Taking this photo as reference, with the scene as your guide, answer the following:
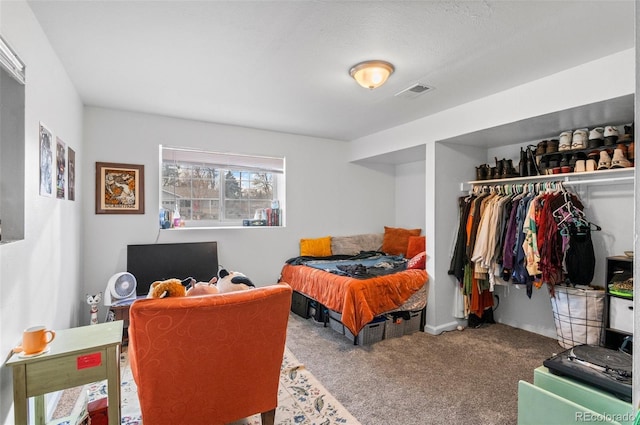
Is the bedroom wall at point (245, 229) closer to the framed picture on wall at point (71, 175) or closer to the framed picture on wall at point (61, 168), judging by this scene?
the framed picture on wall at point (71, 175)

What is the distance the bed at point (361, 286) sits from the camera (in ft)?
9.89

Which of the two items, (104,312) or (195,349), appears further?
(104,312)

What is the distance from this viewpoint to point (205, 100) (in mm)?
3105

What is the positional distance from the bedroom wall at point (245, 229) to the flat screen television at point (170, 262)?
5.5 inches

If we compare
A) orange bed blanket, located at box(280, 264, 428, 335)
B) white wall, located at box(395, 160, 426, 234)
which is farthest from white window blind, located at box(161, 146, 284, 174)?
white wall, located at box(395, 160, 426, 234)

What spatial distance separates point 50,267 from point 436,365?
296 centimetres

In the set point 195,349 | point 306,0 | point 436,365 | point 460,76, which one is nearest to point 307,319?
point 436,365

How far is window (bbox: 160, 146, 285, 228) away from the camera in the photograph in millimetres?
3793

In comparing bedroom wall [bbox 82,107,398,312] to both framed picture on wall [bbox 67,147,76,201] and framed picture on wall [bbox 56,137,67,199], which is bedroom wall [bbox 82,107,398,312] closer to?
framed picture on wall [bbox 67,147,76,201]

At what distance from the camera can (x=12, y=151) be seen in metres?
1.56

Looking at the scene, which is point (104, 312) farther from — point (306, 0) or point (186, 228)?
point (306, 0)

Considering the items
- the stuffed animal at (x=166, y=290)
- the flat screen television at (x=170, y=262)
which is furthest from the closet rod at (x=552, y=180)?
the stuffed animal at (x=166, y=290)

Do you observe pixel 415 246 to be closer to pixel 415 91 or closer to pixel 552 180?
pixel 552 180

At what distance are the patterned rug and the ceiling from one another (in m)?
2.21
